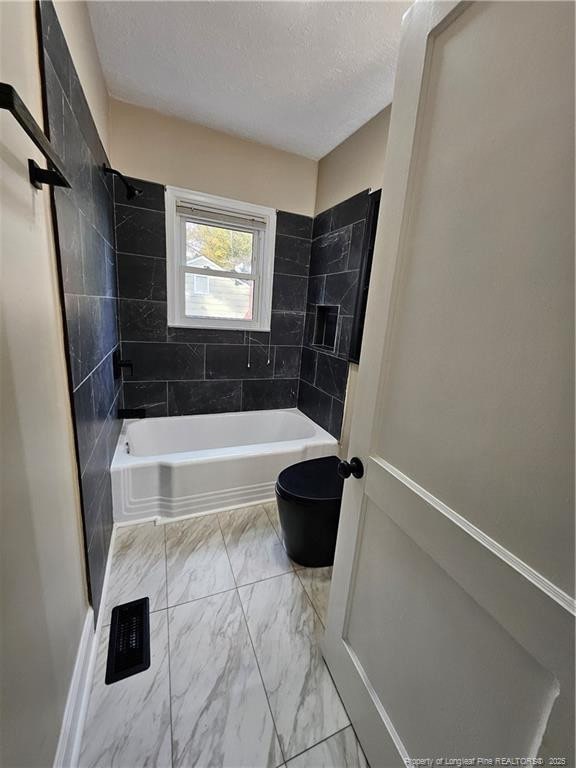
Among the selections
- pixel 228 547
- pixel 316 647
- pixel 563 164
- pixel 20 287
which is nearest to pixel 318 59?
pixel 563 164

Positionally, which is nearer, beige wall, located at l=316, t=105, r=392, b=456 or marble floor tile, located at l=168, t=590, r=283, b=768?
marble floor tile, located at l=168, t=590, r=283, b=768

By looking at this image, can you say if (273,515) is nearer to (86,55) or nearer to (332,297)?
(332,297)

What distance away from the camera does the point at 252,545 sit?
1.80 metres

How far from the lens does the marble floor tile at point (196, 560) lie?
1499mm

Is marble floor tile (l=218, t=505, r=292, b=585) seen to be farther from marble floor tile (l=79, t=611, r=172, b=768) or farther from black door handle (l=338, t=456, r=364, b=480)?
black door handle (l=338, t=456, r=364, b=480)

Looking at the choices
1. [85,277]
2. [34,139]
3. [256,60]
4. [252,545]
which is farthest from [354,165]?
[252,545]

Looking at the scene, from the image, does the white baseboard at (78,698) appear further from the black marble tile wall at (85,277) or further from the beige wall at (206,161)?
the beige wall at (206,161)

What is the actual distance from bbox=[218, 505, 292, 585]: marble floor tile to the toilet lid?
0.47 meters

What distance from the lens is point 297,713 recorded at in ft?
3.51

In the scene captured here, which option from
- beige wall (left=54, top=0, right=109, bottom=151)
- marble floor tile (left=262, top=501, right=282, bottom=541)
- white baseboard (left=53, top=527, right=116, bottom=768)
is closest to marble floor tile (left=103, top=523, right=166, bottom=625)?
white baseboard (left=53, top=527, right=116, bottom=768)

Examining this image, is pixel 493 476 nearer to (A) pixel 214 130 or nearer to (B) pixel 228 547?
(B) pixel 228 547

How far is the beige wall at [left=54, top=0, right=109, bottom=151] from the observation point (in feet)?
3.59

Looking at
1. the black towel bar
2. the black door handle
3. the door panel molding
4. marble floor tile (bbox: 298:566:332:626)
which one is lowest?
marble floor tile (bbox: 298:566:332:626)

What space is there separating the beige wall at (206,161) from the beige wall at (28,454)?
1.58 meters
